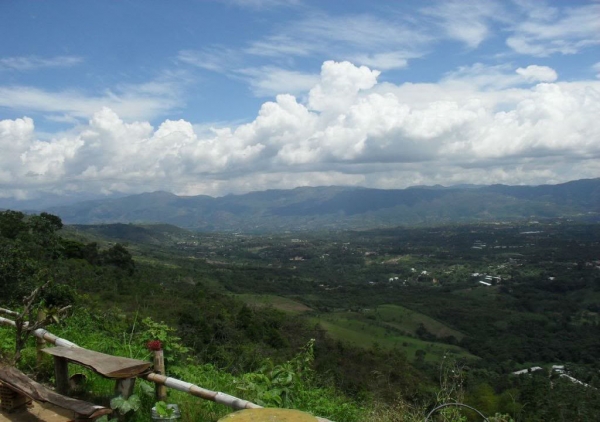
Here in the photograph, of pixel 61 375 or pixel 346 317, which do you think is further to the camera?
pixel 346 317

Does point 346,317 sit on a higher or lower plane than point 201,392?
lower

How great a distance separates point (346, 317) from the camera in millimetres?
57188

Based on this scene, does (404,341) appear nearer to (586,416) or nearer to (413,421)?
(586,416)

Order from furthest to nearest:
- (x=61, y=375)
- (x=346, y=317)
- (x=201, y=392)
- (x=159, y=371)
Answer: (x=346, y=317) → (x=61, y=375) → (x=159, y=371) → (x=201, y=392)

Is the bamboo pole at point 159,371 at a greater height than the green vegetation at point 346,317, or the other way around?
the bamboo pole at point 159,371

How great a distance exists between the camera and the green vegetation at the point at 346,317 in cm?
625

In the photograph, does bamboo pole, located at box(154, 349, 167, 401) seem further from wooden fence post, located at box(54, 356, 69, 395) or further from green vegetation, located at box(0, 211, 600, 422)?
wooden fence post, located at box(54, 356, 69, 395)

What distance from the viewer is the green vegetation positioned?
625 cm

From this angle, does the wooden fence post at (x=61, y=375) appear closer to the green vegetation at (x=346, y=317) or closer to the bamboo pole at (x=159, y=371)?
the green vegetation at (x=346, y=317)

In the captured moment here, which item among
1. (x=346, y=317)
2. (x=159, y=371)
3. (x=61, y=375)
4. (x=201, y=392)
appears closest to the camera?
(x=201, y=392)

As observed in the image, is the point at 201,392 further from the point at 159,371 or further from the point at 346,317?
the point at 346,317

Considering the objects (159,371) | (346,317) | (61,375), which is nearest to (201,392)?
(159,371)

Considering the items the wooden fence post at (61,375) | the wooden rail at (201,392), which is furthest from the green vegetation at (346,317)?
the wooden fence post at (61,375)

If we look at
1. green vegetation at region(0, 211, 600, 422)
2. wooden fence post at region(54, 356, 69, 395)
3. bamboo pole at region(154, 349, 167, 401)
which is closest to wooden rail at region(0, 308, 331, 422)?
bamboo pole at region(154, 349, 167, 401)
